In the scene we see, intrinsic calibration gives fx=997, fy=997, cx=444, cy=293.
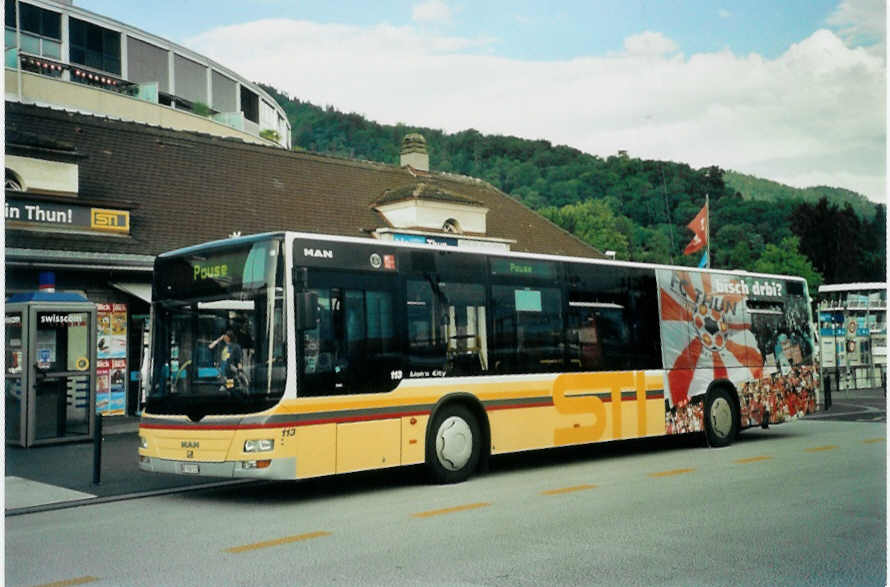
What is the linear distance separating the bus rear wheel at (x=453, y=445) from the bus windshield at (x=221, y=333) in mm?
2316

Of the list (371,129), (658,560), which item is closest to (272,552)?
(658,560)

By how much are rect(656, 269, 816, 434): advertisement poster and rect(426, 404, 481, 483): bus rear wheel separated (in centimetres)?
420

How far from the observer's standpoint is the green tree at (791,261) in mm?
77312

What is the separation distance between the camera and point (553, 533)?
328 inches

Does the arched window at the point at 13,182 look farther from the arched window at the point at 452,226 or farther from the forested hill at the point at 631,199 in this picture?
the forested hill at the point at 631,199

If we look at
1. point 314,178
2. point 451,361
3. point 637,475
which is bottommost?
point 637,475

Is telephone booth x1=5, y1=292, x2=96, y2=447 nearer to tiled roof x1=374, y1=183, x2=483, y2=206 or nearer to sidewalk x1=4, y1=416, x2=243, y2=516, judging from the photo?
sidewalk x1=4, y1=416, x2=243, y2=516

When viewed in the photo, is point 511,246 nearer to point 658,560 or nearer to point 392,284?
point 392,284

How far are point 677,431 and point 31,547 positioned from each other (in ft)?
32.4

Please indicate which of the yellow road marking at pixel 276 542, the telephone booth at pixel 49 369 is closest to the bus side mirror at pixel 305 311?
the yellow road marking at pixel 276 542

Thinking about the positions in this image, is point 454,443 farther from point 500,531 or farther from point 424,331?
point 500,531

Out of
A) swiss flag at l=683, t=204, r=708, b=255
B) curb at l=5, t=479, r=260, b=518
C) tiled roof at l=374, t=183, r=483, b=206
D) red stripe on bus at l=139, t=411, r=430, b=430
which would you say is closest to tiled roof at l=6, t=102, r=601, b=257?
tiled roof at l=374, t=183, r=483, b=206

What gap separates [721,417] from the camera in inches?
646

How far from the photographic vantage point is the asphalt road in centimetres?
691
